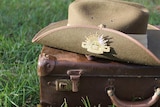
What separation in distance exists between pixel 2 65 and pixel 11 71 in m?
0.10

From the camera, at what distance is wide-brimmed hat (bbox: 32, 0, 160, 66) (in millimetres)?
1940

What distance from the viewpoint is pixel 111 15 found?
2.06 m

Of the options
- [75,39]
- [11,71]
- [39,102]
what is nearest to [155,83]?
[75,39]

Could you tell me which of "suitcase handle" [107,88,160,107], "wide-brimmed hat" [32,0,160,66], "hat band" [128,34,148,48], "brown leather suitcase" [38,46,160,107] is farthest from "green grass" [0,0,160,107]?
"hat band" [128,34,148,48]

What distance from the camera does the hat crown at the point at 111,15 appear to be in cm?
202

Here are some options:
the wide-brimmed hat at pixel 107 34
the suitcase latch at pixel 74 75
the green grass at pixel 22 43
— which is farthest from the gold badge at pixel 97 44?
the green grass at pixel 22 43

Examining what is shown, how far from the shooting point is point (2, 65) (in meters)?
2.55

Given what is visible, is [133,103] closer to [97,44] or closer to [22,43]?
[97,44]

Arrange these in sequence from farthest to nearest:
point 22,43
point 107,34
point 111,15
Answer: point 22,43 → point 111,15 → point 107,34

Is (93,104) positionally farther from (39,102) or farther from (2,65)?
(2,65)

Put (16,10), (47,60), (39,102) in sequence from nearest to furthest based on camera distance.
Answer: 1. (47,60)
2. (39,102)
3. (16,10)

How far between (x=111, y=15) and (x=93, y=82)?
0.37 metres

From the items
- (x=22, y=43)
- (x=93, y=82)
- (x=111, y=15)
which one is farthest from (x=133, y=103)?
(x=22, y=43)

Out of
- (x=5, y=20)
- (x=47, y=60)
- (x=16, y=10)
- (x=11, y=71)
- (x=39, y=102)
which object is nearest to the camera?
(x=47, y=60)
